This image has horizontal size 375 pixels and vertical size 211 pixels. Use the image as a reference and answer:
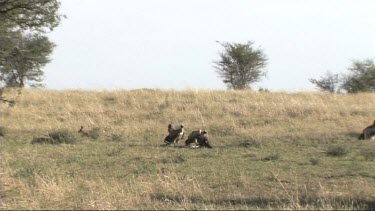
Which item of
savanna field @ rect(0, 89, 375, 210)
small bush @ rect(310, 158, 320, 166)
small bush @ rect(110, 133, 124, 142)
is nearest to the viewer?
savanna field @ rect(0, 89, 375, 210)

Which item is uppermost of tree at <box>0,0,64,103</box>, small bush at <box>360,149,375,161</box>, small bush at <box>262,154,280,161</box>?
tree at <box>0,0,64,103</box>

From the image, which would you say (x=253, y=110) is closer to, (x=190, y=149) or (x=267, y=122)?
(x=267, y=122)

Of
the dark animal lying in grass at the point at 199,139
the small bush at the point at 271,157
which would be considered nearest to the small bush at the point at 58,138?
the dark animal lying in grass at the point at 199,139

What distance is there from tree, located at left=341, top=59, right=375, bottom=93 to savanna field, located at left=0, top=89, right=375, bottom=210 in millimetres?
10878

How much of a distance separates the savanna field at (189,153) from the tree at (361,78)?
1088 centimetres

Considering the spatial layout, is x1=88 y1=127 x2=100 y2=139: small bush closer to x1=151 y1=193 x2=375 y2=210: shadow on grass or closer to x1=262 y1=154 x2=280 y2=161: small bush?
x1=262 y1=154 x2=280 y2=161: small bush

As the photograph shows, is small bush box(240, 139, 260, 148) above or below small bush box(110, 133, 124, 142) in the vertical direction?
above

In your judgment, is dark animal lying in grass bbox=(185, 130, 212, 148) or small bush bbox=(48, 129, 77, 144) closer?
dark animal lying in grass bbox=(185, 130, 212, 148)

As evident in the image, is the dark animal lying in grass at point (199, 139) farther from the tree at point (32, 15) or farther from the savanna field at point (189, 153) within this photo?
the tree at point (32, 15)

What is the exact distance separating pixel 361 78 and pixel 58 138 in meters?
26.3

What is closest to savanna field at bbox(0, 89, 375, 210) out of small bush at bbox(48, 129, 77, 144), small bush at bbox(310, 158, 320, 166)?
small bush at bbox(310, 158, 320, 166)

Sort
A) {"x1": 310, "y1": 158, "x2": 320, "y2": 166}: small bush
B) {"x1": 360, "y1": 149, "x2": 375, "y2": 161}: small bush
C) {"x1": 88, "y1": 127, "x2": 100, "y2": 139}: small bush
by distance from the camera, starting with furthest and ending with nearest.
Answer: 1. {"x1": 88, "y1": 127, "x2": 100, "y2": 139}: small bush
2. {"x1": 360, "y1": 149, "x2": 375, "y2": 161}: small bush
3. {"x1": 310, "y1": 158, "x2": 320, "y2": 166}: small bush

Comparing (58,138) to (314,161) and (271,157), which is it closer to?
(271,157)

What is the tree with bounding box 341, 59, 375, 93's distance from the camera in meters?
37.5
